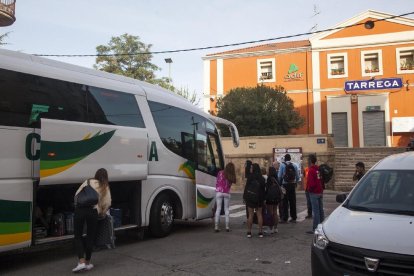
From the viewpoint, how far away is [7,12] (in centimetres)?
1964

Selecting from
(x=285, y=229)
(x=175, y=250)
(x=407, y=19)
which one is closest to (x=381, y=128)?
(x=407, y=19)

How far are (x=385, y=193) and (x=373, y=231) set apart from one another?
121cm

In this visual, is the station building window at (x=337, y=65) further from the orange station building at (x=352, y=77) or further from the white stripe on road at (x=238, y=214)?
the white stripe on road at (x=238, y=214)

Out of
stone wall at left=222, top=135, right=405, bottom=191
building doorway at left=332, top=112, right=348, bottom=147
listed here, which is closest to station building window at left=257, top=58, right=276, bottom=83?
building doorway at left=332, top=112, right=348, bottom=147

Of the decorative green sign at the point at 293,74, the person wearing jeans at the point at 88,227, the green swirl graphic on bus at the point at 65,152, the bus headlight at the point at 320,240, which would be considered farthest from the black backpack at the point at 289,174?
the decorative green sign at the point at 293,74

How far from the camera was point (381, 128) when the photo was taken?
110 ft

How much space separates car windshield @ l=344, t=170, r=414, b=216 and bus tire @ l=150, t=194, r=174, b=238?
511cm

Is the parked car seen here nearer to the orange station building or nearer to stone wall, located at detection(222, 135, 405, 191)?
stone wall, located at detection(222, 135, 405, 191)

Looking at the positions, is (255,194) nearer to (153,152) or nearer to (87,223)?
(153,152)

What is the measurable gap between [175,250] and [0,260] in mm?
3219

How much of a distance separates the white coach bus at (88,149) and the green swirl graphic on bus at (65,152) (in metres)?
0.02

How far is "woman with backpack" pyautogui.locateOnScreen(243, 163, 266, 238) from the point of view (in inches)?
389

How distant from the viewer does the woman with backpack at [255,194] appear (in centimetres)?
989

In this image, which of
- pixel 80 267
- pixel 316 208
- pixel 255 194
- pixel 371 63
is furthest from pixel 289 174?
pixel 371 63
